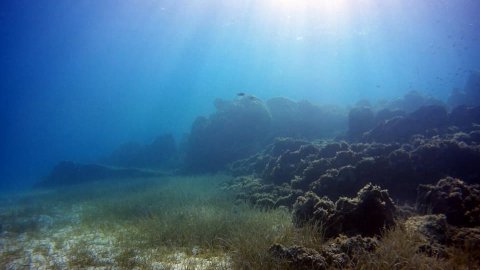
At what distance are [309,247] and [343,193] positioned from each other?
424 cm

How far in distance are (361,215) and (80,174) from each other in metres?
33.3

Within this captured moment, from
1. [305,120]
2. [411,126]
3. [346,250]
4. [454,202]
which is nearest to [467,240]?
[454,202]

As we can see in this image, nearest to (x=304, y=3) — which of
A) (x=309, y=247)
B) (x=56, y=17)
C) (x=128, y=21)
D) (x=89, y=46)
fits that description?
(x=128, y=21)

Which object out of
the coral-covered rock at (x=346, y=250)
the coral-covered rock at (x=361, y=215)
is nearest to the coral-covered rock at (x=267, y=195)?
the coral-covered rock at (x=361, y=215)

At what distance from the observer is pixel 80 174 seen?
32.3 m

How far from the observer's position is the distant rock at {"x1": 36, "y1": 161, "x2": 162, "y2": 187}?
1170 inches

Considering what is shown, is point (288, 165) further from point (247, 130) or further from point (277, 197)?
point (247, 130)

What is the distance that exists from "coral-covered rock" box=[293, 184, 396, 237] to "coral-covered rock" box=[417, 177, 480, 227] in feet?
3.80

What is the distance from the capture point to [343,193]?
29.4 feet

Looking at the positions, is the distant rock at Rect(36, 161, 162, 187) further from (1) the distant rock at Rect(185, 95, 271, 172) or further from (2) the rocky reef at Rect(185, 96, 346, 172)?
(2) the rocky reef at Rect(185, 96, 346, 172)

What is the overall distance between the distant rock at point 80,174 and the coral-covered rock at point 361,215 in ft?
83.3

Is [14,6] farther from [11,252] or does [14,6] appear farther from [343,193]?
[343,193]

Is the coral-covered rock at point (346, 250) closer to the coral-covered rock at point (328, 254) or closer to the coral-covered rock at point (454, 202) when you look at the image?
the coral-covered rock at point (328, 254)

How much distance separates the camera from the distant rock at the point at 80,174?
1170 inches
